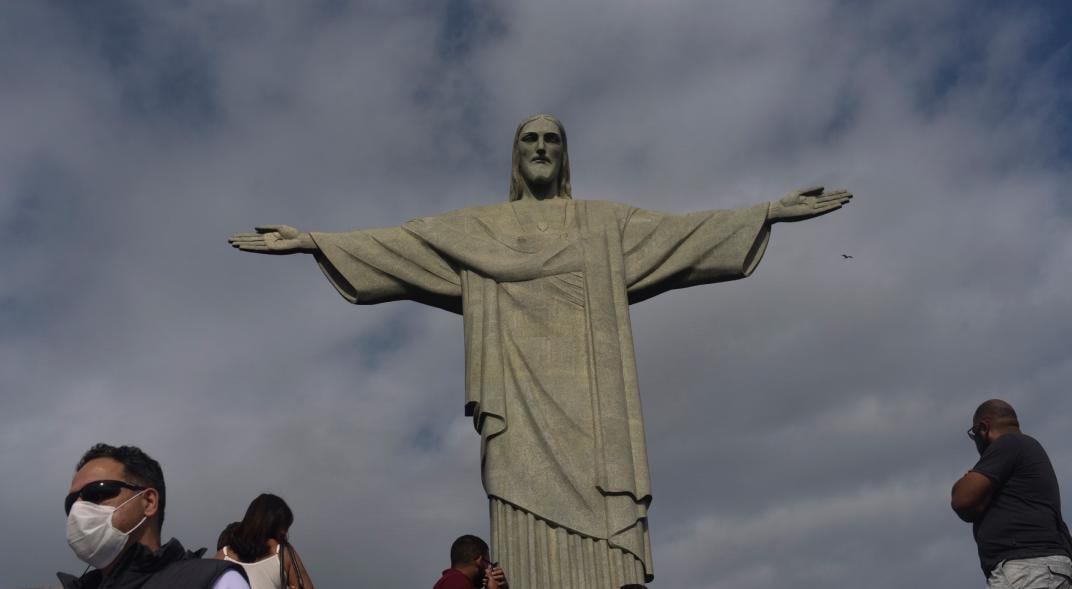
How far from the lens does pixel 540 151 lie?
40.7 feet

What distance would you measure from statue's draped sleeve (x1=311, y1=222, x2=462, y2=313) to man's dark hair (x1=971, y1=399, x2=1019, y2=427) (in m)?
5.34

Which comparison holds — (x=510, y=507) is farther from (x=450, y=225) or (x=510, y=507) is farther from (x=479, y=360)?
(x=450, y=225)

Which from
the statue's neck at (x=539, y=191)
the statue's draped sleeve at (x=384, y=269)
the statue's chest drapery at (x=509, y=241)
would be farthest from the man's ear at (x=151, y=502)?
the statue's neck at (x=539, y=191)

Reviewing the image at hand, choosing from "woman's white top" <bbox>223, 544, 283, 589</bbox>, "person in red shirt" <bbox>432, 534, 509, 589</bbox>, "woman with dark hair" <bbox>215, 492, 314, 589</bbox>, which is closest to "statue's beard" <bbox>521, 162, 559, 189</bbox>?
"person in red shirt" <bbox>432, 534, 509, 589</bbox>

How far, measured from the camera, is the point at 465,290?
11539 mm

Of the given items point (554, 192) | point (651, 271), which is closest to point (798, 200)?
point (651, 271)

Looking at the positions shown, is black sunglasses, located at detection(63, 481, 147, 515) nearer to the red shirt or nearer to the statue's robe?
the red shirt

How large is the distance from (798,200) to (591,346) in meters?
2.77

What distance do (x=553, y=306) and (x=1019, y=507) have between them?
15.7 ft

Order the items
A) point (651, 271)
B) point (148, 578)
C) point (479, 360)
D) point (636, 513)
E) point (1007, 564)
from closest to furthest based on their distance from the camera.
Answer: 1. point (148, 578)
2. point (1007, 564)
3. point (636, 513)
4. point (479, 360)
5. point (651, 271)

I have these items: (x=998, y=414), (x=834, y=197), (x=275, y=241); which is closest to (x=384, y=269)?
(x=275, y=241)

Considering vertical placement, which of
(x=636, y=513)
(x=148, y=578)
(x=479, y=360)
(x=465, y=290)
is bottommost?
(x=148, y=578)

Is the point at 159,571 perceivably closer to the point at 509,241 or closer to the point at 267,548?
the point at 267,548

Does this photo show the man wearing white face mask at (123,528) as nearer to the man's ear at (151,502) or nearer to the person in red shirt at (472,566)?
the man's ear at (151,502)
